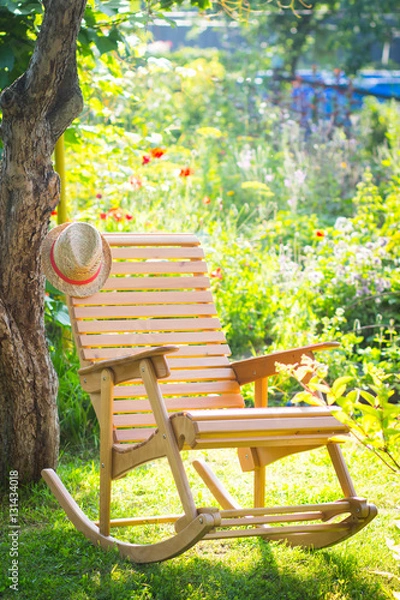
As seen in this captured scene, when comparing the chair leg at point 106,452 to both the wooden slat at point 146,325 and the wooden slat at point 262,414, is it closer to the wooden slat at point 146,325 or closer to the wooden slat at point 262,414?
the wooden slat at point 262,414

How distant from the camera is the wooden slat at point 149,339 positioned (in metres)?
3.23

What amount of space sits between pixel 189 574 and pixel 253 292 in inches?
101

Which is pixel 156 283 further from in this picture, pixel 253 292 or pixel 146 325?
pixel 253 292

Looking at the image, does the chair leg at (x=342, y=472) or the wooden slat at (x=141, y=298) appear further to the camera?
the wooden slat at (x=141, y=298)

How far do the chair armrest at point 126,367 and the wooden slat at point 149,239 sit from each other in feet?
2.52

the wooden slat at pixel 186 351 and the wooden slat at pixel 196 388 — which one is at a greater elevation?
the wooden slat at pixel 186 351

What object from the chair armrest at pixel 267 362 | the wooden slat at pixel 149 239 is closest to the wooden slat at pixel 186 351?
the chair armrest at pixel 267 362

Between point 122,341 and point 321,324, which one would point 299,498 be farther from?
point 321,324

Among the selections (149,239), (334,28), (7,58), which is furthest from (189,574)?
(334,28)

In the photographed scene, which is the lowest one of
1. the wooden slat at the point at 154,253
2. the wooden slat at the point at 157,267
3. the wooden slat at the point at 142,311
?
the wooden slat at the point at 142,311

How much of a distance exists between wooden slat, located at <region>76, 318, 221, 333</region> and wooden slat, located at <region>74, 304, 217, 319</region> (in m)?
0.03

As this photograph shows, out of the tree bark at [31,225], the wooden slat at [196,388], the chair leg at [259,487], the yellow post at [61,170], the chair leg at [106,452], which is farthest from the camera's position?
the yellow post at [61,170]

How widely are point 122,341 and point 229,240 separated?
2.22 meters

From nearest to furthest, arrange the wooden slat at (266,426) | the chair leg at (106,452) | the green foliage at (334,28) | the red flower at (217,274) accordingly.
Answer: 1. the wooden slat at (266,426)
2. the chair leg at (106,452)
3. the red flower at (217,274)
4. the green foliage at (334,28)
